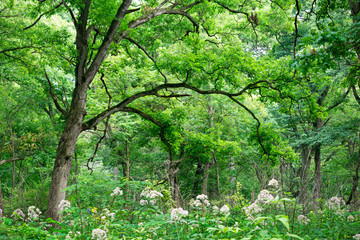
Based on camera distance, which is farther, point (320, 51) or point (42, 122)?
point (42, 122)

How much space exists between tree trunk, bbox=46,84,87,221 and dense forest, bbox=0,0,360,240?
0.03m

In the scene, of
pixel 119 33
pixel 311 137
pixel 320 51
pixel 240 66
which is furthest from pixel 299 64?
pixel 311 137

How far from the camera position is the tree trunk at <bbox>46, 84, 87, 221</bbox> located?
642 centimetres

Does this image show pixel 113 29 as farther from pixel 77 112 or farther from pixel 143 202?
pixel 143 202

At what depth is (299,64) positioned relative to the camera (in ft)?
12.0

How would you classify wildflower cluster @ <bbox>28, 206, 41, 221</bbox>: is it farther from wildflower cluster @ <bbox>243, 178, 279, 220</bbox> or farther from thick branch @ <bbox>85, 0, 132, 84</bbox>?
thick branch @ <bbox>85, 0, 132, 84</bbox>

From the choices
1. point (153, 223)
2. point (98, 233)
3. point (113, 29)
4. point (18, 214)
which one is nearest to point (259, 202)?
point (153, 223)

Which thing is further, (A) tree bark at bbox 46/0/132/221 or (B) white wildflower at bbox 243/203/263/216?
(A) tree bark at bbox 46/0/132/221

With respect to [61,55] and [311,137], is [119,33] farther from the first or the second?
[311,137]

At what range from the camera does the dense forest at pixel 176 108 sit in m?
3.34

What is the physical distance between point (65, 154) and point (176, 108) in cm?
440

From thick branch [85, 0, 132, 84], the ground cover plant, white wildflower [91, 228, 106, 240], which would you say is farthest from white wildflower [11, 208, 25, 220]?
thick branch [85, 0, 132, 84]

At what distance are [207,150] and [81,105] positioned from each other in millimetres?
5612

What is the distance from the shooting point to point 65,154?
673cm
